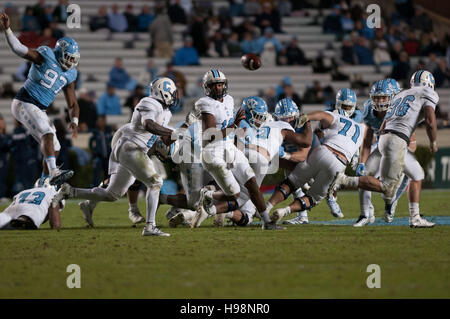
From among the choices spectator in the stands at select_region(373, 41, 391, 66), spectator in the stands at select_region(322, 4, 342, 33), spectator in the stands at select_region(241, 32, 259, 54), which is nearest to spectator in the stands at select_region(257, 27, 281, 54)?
spectator in the stands at select_region(241, 32, 259, 54)

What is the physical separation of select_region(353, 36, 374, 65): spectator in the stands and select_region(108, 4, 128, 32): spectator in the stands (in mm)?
6074

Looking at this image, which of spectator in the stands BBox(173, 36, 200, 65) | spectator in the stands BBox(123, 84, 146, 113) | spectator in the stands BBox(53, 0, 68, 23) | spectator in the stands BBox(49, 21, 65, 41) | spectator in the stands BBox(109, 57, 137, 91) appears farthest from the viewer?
spectator in the stands BBox(173, 36, 200, 65)

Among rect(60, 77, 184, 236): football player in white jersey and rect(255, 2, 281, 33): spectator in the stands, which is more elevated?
rect(255, 2, 281, 33): spectator in the stands

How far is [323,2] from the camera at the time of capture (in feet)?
74.6

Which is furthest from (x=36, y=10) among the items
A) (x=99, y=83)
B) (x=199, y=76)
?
(x=199, y=76)

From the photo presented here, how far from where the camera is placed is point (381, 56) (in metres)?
21.3

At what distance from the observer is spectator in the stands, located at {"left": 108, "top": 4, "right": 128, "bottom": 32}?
20.3m

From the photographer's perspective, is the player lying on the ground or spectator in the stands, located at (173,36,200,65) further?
spectator in the stands, located at (173,36,200,65)

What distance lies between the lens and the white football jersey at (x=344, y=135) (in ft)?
31.6

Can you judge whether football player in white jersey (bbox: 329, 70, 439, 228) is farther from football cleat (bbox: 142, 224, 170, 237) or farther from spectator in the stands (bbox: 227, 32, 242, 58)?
spectator in the stands (bbox: 227, 32, 242, 58)

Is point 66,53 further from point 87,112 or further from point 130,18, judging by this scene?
point 130,18

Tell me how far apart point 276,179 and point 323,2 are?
8.51 meters
